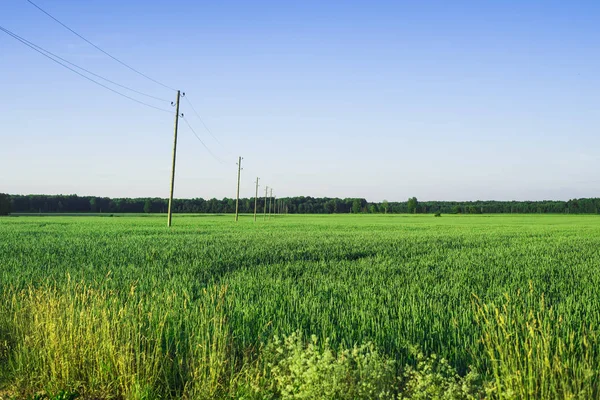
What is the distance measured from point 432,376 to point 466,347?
2.19 metres

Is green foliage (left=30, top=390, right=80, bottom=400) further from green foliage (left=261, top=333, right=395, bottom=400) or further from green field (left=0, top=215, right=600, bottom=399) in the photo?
green foliage (left=261, top=333, right=395, bottom=400)

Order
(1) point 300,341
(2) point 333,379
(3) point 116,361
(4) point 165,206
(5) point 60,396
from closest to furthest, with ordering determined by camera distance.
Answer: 1. (2) point 333,379
2. (1) point 300,341
3. (5) point 60,396
4. (3) point 116,361
5. (4) point 165,206

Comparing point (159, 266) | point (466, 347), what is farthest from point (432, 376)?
point (159, 266)

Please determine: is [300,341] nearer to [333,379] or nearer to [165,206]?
[333,379]

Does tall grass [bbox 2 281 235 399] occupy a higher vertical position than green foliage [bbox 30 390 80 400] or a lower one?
higher

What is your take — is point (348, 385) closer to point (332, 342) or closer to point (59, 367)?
point (332, 342)

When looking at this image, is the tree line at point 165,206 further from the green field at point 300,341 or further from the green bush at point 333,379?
the green bush at point 333,379

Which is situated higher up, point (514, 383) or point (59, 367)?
point (514, 383)

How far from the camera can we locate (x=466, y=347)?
6695 millimetres

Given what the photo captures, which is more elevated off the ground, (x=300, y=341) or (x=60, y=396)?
(x=300, y=341)

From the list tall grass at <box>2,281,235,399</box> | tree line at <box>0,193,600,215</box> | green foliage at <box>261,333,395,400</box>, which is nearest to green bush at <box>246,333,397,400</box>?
green foliage at <box>261,333,395,400</box>

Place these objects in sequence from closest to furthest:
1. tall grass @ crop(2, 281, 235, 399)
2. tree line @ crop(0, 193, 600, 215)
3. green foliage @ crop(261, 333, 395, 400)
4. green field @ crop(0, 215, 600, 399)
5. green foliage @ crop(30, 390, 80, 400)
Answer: green foliage @ crop(261, 333, 395, 400) → green field @ crop(0, 215, 600, 399) → green foliage @ crop(30, 390, 80, 400) → tall grass @ crop(2, 281, 235, 399) → tree line @ crop(0, 193, 600, 215)

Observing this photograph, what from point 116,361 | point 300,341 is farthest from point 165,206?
point 300,341

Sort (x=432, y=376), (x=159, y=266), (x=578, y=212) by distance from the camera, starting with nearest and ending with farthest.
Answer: (x=432, y=376)
(x=159, y=266)
(x=578, y=212)
